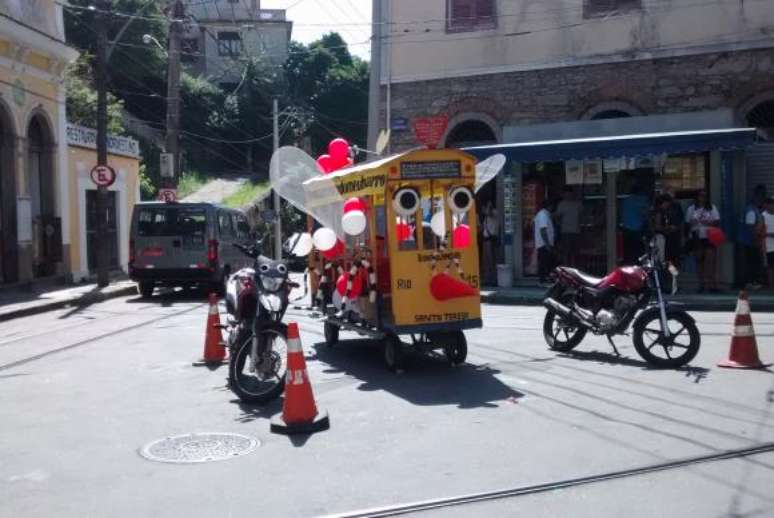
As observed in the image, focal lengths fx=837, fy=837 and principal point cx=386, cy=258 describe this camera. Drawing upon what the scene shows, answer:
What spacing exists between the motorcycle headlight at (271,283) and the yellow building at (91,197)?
1533cm

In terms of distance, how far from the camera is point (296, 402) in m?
6.60

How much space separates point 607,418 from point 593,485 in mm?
1656

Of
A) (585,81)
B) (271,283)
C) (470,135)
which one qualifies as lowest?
(271,283)

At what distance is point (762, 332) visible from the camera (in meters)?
11.1

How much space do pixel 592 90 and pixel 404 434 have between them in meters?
15.0

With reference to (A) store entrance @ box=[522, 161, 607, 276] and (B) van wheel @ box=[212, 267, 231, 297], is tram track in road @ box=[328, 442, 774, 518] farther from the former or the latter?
(B) van wheel @ box=[212, 267, 231, 297]

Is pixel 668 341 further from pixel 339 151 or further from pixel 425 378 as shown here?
pixel 339 151

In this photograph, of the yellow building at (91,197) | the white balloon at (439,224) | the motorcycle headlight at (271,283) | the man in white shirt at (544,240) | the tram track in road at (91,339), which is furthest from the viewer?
the yellow building at (91,197)

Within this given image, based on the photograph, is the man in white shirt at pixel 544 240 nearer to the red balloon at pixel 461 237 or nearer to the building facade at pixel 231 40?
the red balloon at pixel 461 237

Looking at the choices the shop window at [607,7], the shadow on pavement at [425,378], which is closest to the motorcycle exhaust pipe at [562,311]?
the shadow on pavement at [425,378]

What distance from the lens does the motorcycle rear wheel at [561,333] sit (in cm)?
983

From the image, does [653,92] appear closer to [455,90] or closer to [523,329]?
[455,90]

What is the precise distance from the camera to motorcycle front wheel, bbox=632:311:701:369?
8.76 metres

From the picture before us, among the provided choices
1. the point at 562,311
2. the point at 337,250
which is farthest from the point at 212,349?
the point at 562,311
